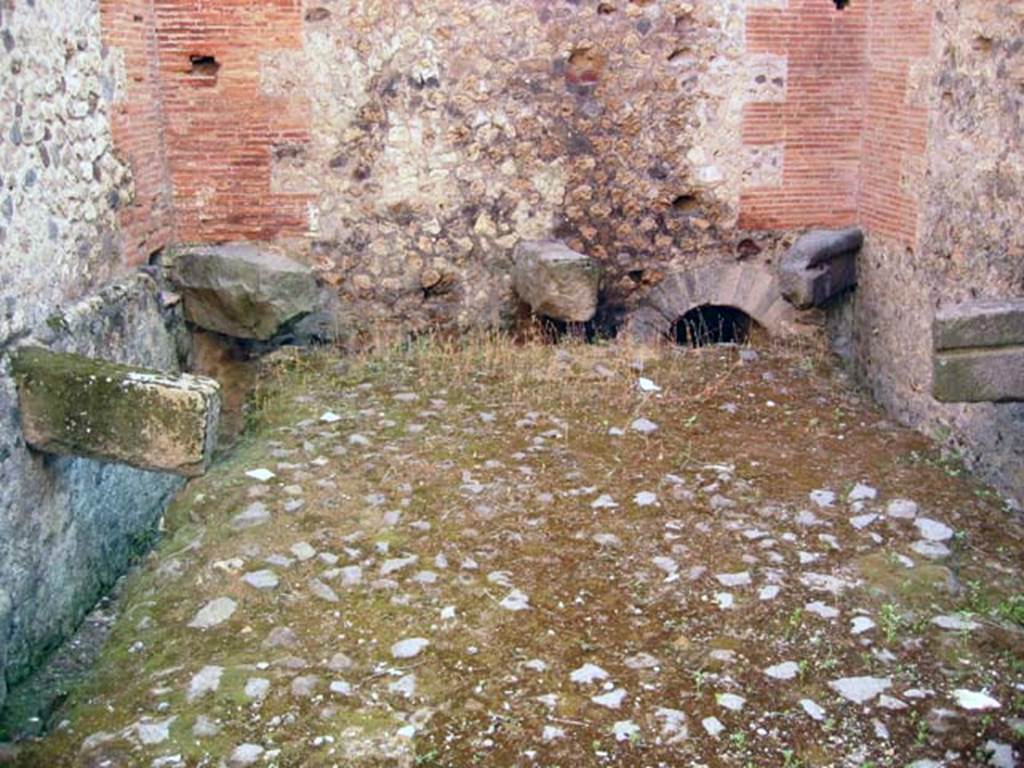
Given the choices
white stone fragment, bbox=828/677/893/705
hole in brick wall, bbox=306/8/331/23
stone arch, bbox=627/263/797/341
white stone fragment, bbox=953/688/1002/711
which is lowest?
white stone fragment, bbox=953/688/1002/711

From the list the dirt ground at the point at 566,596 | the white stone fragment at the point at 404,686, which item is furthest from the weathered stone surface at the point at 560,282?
the white stone fragment at the point at 404,686

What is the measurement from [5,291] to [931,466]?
15.6ft

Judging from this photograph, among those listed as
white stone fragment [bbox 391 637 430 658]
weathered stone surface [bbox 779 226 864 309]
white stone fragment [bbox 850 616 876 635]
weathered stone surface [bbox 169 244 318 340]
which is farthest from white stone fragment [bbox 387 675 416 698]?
weathered stone surface [bbox 779 226 864 309]

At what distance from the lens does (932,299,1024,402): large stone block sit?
4602 millimetres

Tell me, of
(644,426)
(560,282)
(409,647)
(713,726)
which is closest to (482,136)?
(560,282)

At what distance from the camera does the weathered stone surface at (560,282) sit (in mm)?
7234

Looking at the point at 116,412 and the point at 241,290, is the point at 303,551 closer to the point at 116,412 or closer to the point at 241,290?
the point at 116,412

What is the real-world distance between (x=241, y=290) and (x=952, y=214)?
4.39 meters

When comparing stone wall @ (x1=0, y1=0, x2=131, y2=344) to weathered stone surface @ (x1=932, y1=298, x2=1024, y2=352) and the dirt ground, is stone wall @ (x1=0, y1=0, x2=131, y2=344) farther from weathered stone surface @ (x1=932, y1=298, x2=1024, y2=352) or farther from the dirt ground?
weathered stone surface @ (x1=932, y1=298, x2=1024, y2=352)

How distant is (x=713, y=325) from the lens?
880 centimetres

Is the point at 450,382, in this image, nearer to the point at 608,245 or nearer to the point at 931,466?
the point at 608,245

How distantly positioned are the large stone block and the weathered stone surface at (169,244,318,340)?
13.3 ft

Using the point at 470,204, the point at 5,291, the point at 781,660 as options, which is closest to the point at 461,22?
the point at 470,204

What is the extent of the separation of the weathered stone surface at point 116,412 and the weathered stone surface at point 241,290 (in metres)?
2.30
